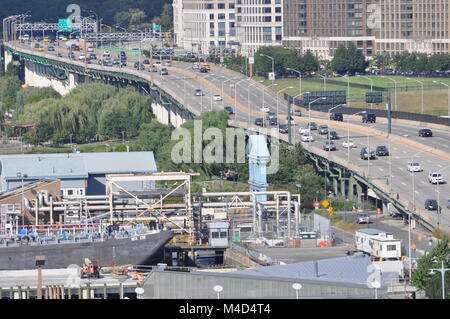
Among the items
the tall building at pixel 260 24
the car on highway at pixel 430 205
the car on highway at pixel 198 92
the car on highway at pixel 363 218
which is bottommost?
the car on highway at pixel 363 218

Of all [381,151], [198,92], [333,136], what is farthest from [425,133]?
[198,92]

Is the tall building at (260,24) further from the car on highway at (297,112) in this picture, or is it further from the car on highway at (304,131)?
the car on highway at (304,131)

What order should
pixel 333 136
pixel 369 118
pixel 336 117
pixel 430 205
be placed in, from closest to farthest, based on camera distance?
1. pixel 430 205
2. pixel 333 136
3. pixel 369 118
4. pixel 336 117

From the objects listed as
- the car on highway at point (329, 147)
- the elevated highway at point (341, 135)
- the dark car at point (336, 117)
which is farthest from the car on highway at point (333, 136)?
the dark car at point (336, 117)

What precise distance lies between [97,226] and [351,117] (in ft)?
179

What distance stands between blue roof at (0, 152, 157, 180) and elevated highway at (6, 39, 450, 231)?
12.6 meters

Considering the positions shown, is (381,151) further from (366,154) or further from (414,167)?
(414,167)

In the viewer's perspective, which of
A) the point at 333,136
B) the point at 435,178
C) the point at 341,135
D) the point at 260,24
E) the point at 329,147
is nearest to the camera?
the point at 435,178

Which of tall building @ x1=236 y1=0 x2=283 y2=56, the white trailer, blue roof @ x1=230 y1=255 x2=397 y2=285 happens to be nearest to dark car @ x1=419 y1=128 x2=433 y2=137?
the white trailer

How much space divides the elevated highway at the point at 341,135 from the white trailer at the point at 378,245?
16.6 feet

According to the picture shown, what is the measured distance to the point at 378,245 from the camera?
194 ft

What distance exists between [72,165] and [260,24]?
372 feet

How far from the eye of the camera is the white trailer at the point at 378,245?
191 feet

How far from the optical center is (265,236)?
66438 mm
